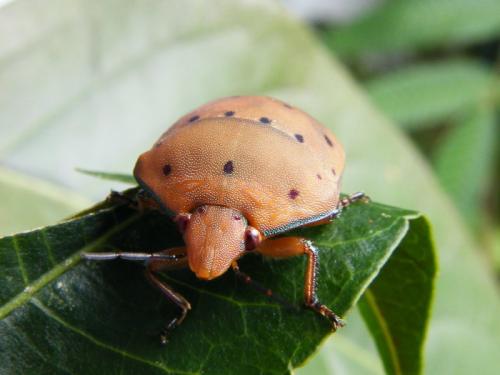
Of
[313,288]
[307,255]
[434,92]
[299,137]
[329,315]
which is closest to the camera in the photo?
[329,315]

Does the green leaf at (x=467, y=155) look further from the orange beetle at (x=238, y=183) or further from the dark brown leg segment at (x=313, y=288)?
the dark brown leg segment at (x=313, y=288)

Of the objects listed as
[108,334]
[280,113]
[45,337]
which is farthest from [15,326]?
[280,113]

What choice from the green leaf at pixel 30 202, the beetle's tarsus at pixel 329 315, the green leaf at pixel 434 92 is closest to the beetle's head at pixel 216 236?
the beetle's tarsus at pixel 329 315

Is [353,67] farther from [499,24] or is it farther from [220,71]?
[220,71]

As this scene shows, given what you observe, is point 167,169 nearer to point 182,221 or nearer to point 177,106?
point 182,221

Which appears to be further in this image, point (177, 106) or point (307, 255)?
point (177, 106)

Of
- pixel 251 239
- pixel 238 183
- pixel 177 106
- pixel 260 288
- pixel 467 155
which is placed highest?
pixel 467 155

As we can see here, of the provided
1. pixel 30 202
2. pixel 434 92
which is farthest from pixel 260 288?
pixel 434 92
